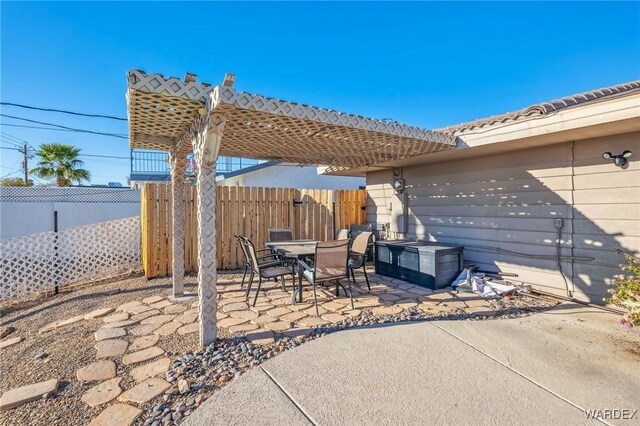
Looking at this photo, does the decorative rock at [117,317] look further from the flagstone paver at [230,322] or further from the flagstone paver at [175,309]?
the flagstone paver at [230,322]

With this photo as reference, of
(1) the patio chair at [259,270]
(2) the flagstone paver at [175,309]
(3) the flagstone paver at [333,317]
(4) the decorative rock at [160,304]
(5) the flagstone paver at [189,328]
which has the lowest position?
(3) the flagstone paver at [333,317]

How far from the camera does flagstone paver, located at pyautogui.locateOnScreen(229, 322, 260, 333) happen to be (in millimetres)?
3391

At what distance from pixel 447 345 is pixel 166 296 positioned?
4104 millimetres

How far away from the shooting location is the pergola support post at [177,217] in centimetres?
460

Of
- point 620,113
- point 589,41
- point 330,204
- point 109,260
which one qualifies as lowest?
point 109,260

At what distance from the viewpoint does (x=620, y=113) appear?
3268 millimetres

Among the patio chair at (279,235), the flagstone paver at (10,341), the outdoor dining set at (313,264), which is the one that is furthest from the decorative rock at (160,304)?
the patio chair at (279,235)

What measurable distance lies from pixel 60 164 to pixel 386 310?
617 inches

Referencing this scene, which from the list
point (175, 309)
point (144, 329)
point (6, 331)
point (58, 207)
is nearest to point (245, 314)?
point (175, 309)

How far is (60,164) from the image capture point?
1313 centimetres

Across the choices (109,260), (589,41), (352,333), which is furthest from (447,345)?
(589,41)

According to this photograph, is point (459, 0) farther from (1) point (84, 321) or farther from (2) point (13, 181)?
(2) point (13, 181)

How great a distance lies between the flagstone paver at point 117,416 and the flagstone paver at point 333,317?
2.17m

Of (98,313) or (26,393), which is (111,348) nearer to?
(26,393)
